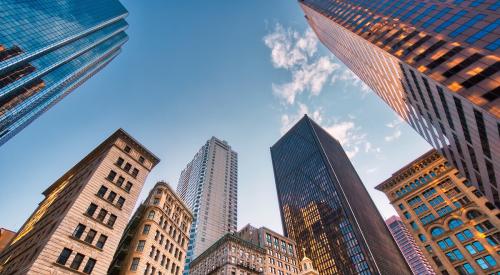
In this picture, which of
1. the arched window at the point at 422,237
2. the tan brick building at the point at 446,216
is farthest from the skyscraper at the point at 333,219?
the arched window at the point at 422,237

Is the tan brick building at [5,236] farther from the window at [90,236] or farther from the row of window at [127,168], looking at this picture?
the window at [90,236]

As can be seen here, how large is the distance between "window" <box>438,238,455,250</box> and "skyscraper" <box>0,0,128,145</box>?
129m

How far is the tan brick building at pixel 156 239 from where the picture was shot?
46250 millimetres

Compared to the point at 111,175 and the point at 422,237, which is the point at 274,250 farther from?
the point at 111,175

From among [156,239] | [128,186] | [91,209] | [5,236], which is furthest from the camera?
[5,236]

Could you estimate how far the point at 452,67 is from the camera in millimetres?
36812

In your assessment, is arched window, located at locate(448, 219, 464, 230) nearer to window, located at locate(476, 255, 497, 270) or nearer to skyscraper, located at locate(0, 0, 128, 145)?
window, located at locate(476, 255, 497, 270)

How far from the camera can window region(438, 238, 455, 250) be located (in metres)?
61.6

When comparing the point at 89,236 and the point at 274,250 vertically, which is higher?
the point at 274,250

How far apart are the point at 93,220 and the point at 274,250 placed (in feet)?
230

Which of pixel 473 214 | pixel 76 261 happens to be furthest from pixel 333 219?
pixel 76 261

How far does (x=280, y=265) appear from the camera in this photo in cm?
8938

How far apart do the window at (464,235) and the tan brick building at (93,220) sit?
236 ft

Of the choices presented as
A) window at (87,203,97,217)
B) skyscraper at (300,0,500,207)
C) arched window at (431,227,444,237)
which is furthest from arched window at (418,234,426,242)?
window at (87,203,97,217)
